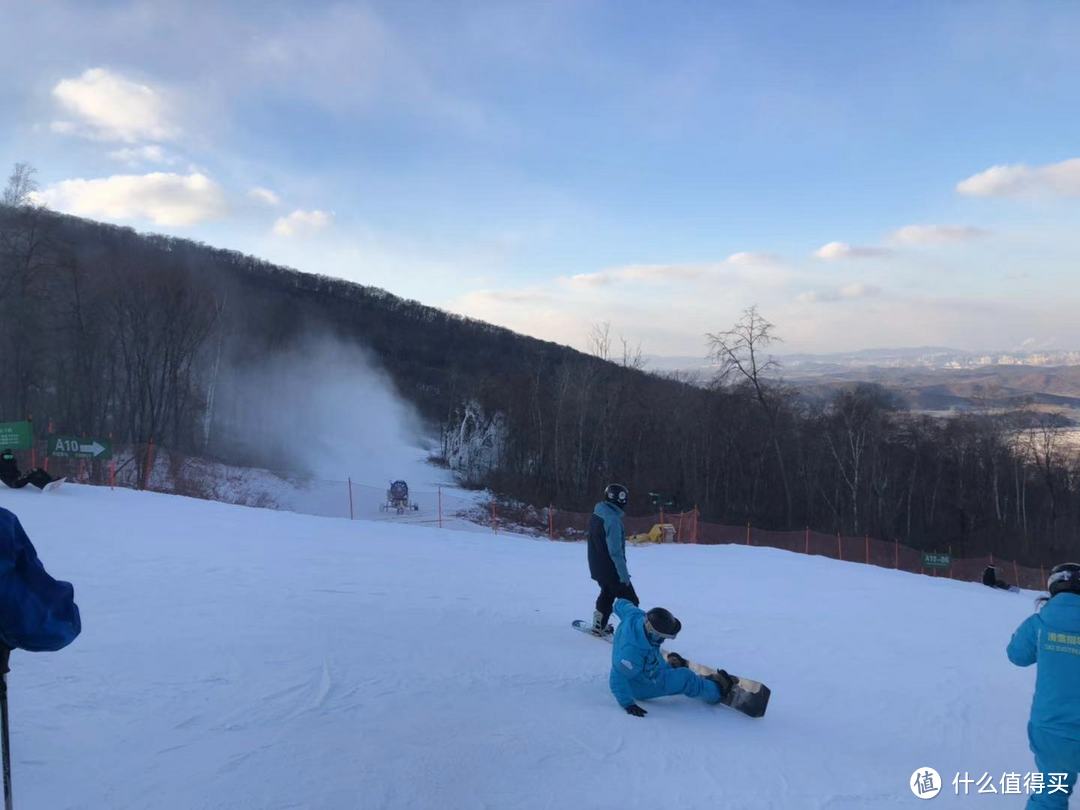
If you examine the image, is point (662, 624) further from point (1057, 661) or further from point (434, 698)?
point (1057, 661)

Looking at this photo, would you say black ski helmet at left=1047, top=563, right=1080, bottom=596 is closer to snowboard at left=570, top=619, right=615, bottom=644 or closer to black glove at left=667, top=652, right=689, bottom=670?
black glove at left=667, top=652, right=689, bottom=670

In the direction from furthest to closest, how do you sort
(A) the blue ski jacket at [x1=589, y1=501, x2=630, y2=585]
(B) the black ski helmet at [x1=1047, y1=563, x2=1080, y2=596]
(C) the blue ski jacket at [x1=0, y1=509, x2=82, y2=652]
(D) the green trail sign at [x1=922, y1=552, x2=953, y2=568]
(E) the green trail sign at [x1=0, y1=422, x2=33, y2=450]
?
(D) the green trail sign at [x1=922, y1=552, x2=953, y2=568] < (E) the green trail sign at [x1=0, y1=422, x2=33, y2=450] < (A) the blue ski jacket at [x1=589, y1=501, x2=630, y2=585] < (B) the black ski helmet at [x1=1047, y1=563, x2=1080, y2=596] < (C) the blue ski jacket at [x1=0, y1=509, x2=82, y2=652]

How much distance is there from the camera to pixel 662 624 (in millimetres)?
5586

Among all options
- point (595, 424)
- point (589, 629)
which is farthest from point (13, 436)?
point (595, 424)

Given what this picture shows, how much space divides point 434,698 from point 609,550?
8.74ft

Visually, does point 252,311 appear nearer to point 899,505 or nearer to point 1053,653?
point 899,505

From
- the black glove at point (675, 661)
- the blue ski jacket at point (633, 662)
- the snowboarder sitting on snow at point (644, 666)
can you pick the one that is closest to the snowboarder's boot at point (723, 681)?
the snowboarder sitting on snow at point (644, 666)

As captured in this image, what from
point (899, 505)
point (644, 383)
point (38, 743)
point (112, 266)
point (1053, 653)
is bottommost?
point (899, 505)

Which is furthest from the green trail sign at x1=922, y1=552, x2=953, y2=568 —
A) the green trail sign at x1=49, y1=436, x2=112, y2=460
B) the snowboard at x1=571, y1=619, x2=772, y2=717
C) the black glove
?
the green trail sign at x1=49, y1=436, x2=112, y2=460

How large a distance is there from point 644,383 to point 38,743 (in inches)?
2250

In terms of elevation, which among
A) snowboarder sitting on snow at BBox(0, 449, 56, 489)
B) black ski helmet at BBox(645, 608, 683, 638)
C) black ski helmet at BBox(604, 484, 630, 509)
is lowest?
black ski helmet at BBox(645, 608, 683, 638)

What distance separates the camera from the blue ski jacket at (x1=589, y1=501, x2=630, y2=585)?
756cm

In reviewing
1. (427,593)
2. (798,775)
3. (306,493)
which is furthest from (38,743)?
(306,493)

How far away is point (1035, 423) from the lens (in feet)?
206
